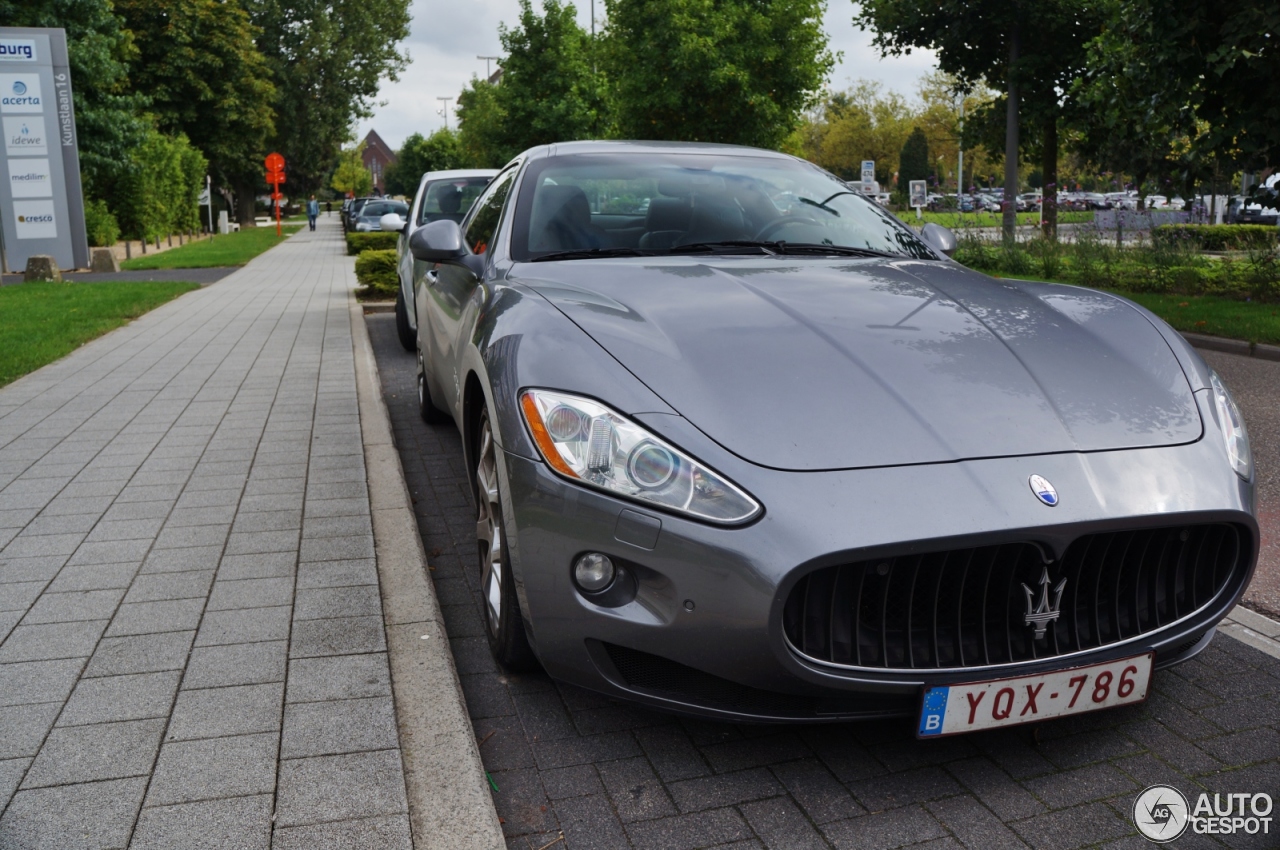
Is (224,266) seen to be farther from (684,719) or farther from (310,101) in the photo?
(310,101)

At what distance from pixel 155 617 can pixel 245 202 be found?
58038 mm

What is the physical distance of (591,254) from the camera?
391 cm

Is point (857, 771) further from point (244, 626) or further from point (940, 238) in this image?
point (940, 238)

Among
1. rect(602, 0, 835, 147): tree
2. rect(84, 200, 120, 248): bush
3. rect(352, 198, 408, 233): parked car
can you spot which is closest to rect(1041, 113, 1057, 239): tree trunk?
rect(602, 0, 835, 147): tree

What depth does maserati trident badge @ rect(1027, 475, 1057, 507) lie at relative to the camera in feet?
7.93

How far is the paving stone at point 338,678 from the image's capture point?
2.99m

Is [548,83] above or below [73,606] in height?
above

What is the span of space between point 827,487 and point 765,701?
1.75 ft

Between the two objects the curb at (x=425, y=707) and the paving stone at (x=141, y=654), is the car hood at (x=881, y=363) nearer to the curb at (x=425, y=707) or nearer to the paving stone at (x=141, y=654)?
the curb at (x=425, y=707)

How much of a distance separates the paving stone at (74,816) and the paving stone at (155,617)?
1.00m

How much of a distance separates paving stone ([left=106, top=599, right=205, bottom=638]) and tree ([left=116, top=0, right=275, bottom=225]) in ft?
125

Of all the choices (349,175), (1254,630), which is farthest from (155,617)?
(349,175)

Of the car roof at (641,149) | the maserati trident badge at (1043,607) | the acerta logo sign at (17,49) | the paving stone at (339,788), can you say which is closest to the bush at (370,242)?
the acerta logo sign at (17,49)

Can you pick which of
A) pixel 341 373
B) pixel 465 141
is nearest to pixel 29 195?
pixel 341 373
